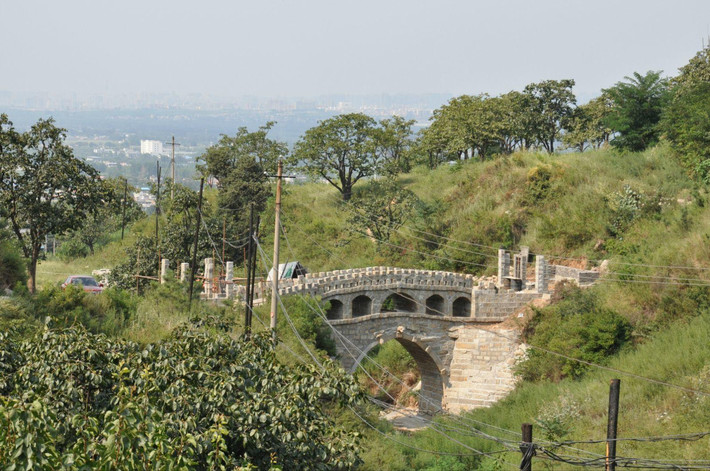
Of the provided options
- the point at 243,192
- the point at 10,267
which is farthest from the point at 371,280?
the point at 243,192

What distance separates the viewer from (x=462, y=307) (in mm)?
45062

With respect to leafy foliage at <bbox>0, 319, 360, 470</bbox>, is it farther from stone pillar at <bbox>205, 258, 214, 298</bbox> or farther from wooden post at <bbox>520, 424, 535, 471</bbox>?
stone pillar at <bbox>205, 258, 214, 298</bbox>

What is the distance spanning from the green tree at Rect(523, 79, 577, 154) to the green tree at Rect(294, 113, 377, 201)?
39.4ft

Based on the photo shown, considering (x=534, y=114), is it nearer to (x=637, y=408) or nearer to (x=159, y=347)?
(x=637, y=408)

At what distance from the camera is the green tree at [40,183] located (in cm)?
2938

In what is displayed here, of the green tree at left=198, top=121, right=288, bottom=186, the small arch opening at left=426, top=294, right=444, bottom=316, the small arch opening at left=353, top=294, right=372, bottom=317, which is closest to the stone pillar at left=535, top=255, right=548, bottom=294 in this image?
the small arch opening at left=426, top=294, right=444, bottom=316

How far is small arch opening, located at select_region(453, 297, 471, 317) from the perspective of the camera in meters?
44.8

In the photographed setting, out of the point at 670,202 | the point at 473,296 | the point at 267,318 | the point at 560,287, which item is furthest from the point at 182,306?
the point at 670,202

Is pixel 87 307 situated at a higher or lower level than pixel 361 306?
higher

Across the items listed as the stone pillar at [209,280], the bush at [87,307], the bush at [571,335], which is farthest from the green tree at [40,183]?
the bush at [571,335]

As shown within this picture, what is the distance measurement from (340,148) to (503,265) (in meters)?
17.2

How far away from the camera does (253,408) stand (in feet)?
44.5

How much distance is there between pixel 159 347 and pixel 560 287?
31.4 meters

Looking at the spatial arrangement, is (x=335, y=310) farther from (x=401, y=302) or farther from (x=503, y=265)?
(x=503, y=265)
